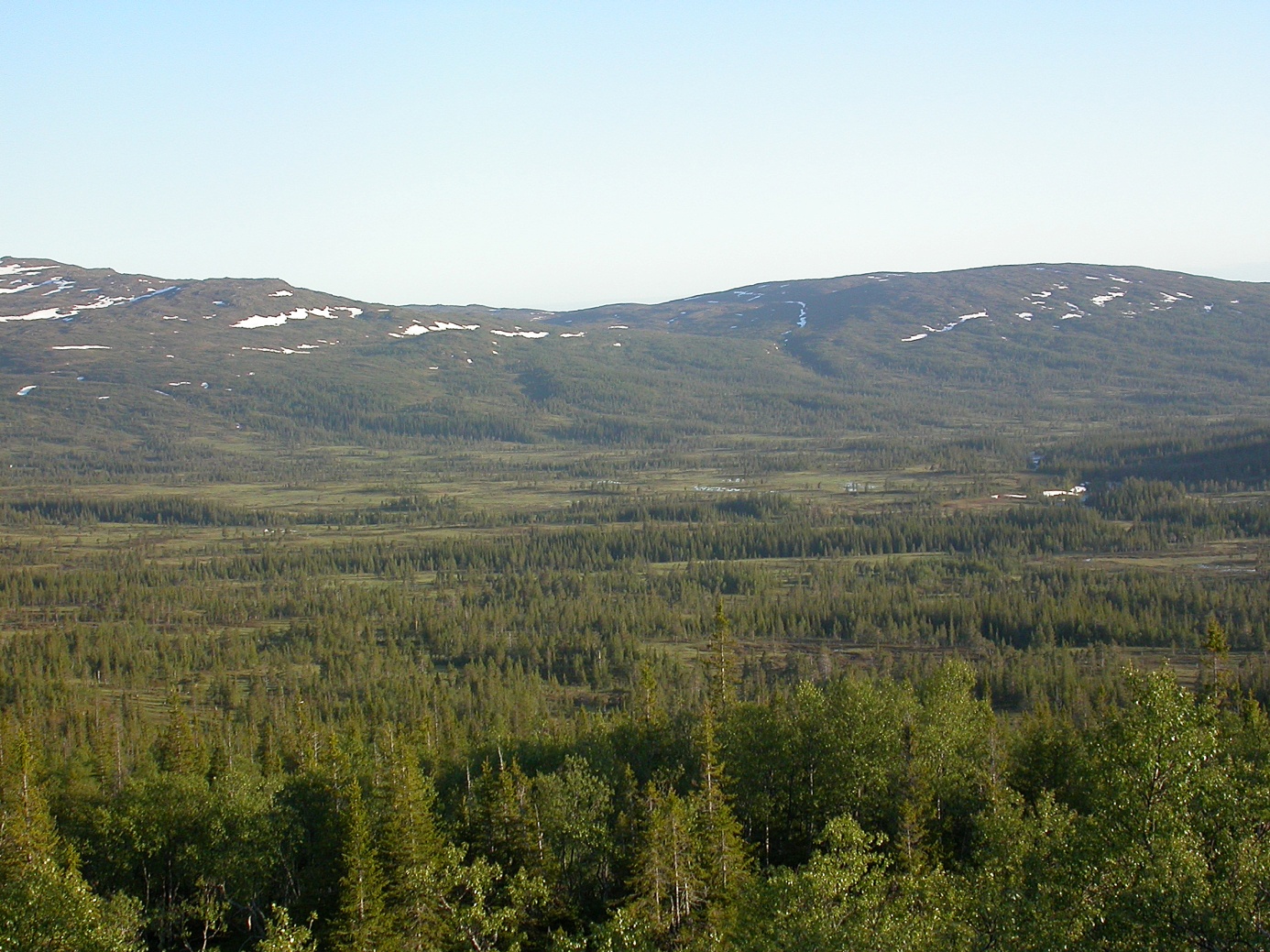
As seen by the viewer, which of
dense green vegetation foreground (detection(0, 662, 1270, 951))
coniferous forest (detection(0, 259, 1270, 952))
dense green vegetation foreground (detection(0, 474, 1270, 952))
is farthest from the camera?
coniferous forest (detection(0, 259, 1270, 952))

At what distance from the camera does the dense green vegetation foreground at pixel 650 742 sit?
22.9 m

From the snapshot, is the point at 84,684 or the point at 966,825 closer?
the point at 966,825

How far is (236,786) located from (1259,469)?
5501 inches

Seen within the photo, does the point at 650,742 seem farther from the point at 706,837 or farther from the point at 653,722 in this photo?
the point at 706,837

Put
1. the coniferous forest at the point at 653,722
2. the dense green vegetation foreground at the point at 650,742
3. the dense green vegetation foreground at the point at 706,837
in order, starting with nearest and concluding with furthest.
Answer: the dense green vegetation foreground at the point at 706,837
the dense green vegetation foreground at the point at 650,742
the coniferous forest at the point at 653,722

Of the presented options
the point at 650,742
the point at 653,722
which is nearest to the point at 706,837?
the point at 650,742

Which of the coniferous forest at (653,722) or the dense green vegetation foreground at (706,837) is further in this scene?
the coniferous forest at (653,722)

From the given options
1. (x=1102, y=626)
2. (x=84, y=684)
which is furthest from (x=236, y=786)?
(x=1102, y=626)

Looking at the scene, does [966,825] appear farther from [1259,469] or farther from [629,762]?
[1259,469]

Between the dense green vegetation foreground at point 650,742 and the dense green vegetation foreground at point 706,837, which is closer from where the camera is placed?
the dense green vegetation foreground at point 706,837

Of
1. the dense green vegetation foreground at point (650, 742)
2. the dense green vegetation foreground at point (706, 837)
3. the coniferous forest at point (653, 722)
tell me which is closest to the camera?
the dense green vegetation foreground at point (706, 837)

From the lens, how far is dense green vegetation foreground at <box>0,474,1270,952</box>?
75.3 ft

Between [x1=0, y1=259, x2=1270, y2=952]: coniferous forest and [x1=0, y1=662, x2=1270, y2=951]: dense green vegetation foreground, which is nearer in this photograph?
[x1=0, y1=662, x2=1270, y2=951]: dense green vegetation foreground

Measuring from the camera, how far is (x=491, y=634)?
282 ft
